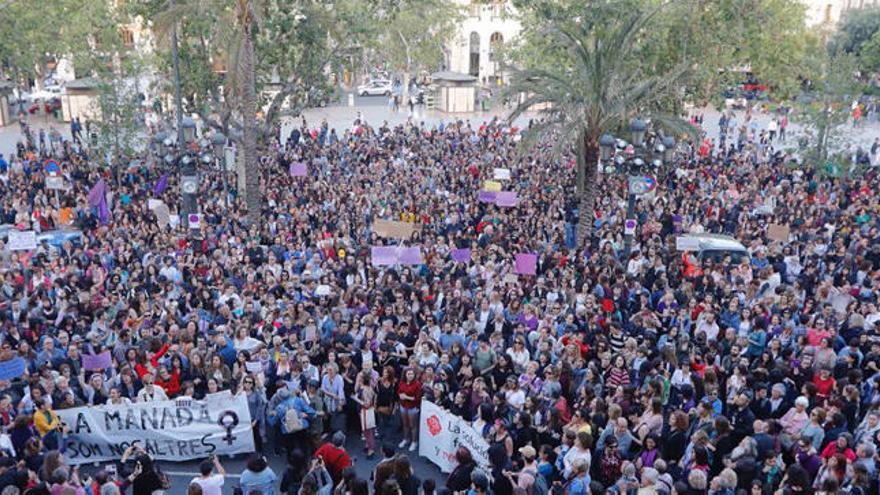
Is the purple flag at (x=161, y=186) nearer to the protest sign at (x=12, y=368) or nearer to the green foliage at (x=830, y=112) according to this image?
the protest sign at (x=12, y=368)

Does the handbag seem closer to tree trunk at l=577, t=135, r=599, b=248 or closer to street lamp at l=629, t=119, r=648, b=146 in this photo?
street lamp at l=629, t=119, r=648, b=146

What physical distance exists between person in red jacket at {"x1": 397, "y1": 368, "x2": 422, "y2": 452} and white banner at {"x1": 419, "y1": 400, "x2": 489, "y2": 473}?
174mm

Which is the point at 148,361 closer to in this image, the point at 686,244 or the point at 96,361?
the point at 96,361

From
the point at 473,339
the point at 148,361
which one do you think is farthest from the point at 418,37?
the point at 148,361

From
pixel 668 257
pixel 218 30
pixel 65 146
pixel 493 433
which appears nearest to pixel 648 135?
pixel 668 257

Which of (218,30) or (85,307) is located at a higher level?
(218,30)

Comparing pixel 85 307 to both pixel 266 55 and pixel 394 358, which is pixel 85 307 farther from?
pixel 266 55

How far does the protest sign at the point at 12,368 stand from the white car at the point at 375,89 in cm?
4971

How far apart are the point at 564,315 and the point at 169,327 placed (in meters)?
6.75

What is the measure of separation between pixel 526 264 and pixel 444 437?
638 cm

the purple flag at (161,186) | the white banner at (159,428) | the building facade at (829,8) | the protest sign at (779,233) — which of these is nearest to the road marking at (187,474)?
the white banner at (159,428)

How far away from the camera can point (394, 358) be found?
39.2ft

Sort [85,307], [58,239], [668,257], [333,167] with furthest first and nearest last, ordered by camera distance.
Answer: [333,167] < [58,239] < [668,257] < [85,307]

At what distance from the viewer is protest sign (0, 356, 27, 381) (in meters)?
11.3
